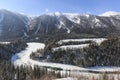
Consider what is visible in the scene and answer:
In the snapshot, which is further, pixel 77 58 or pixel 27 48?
pixel 27 48

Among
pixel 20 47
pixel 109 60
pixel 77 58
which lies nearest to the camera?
pixel 109 60

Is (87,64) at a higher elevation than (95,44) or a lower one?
lower

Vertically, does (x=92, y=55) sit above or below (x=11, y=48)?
below

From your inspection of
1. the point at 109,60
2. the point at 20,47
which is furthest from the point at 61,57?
the point at 20,47

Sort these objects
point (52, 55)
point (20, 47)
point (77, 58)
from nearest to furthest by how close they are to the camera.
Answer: point (77, 58)
point (52, 55)
point (20, 47)

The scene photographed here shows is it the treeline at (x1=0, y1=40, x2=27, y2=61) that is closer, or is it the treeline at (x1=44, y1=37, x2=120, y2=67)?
the treeline at (x1=44, y1=37, x2=120, y2=67)

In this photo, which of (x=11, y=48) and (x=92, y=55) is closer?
(x=92, y=55)

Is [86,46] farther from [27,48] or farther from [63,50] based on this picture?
[27,48]

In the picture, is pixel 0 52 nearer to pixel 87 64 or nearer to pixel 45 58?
pixel 45 58

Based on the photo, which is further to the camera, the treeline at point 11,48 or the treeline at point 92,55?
the treeline at point 11,48
